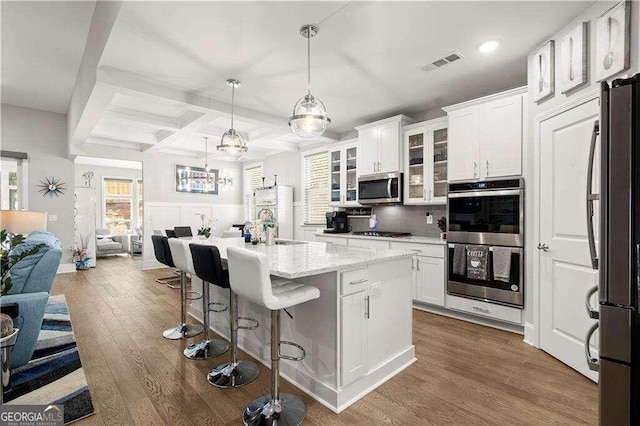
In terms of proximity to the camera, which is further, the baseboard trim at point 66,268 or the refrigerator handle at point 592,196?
the baseboard trim at point 66,268

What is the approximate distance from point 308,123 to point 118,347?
8.87 ft

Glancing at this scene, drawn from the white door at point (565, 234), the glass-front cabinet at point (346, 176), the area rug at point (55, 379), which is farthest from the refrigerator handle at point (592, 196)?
the glass-front cabinet at point (346, 176)

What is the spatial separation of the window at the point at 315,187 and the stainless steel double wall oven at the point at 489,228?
2.96 meters

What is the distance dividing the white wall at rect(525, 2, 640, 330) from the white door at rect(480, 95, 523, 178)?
0.16 m

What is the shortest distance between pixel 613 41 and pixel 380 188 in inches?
118

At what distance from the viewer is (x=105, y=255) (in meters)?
8.97

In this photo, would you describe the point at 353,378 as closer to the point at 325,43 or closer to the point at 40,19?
the point at 325,43

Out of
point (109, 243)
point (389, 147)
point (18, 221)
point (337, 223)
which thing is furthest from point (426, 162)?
point (109, 243)

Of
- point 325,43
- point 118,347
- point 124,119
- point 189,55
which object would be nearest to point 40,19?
point 189,55

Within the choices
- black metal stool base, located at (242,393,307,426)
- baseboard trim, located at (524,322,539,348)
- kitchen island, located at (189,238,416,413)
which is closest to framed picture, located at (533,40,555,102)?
kitchen island, located at (189,238,416,413)

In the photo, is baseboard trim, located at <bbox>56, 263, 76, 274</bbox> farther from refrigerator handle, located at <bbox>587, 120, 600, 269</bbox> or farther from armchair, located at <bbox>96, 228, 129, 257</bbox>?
refrigerator handle, located at <bbox>587, 120, 600, 269</bbox>

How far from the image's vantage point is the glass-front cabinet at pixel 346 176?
18.0ft

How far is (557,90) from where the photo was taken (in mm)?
2701

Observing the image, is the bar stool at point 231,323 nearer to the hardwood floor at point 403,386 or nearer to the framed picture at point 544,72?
the hardwood floor at point 403,386
